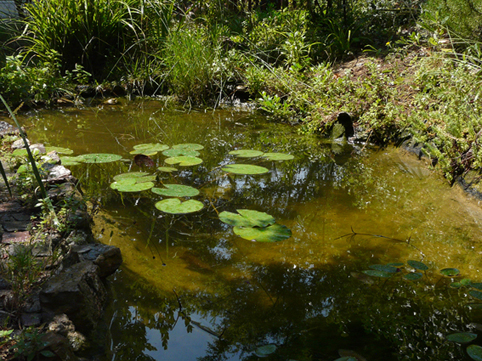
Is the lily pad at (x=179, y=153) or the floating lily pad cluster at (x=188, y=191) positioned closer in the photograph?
the floating lily pad cluster at (x=188, y=191)

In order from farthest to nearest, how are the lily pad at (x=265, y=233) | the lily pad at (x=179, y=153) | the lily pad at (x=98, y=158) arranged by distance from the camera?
the lily pad at (x=179, y=153)
the lily pad at (x=98, y=158)
the lily pad at (x=265, y=233)

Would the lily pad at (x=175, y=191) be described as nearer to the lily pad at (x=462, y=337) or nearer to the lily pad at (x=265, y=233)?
the lily pad at (x=265, y=233)

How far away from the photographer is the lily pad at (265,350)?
4.44 feet

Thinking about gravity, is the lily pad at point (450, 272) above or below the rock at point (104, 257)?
above

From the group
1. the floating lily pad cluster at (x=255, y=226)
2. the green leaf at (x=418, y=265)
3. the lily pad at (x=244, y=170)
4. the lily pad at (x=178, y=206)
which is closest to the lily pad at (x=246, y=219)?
the floating lily pad cluster at (x=255, y=226)

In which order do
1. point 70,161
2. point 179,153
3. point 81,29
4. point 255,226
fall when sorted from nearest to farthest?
point 255,226 → point 70,161 → point 179,153 → point 81,29

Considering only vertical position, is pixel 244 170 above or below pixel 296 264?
above

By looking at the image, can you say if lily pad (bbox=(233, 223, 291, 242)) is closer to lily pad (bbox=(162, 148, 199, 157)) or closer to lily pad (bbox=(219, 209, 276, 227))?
lily pad (bbox=(219, 209, 276, 227))

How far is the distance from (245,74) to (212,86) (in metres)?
0.47

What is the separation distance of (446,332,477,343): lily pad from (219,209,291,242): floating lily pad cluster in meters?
0.82

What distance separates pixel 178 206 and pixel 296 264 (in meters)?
0.74

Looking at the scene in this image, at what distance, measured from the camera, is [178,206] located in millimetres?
2244

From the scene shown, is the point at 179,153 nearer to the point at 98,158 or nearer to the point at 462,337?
the point at 98,158

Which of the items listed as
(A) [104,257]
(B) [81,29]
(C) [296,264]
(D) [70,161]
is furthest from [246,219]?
(B) [81,29]
